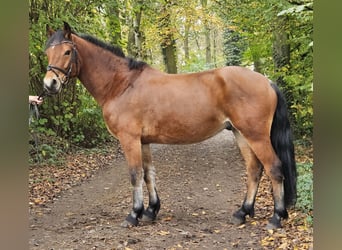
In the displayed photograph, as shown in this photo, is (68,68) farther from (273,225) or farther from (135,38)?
(135,38)

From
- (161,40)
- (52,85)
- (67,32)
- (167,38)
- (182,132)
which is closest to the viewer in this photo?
(52,85)

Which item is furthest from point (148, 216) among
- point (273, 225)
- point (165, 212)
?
point (273, 225)

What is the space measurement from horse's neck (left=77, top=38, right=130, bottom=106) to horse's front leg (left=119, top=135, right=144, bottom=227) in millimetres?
487

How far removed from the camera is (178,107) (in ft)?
10.9

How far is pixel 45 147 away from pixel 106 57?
2.67m

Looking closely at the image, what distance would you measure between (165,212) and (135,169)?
73cm

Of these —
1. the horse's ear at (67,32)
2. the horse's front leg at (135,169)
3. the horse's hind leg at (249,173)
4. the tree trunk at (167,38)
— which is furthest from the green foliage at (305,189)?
the tree trunk at (167,38)

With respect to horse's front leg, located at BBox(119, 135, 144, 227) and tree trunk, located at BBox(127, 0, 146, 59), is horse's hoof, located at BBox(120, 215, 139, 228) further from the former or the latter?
tree trunk, located at BBox(127, 0, 146, 59)

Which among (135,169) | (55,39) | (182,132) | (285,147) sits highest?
(55,39)

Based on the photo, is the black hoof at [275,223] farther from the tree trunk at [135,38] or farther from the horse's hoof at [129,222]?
the tree trunk at [135,38]

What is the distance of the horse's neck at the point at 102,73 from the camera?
3453 millimetres

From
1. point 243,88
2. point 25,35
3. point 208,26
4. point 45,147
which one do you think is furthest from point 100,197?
point 208,26

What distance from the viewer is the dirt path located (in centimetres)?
304
